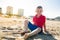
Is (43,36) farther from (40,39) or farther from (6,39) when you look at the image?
(6,39)

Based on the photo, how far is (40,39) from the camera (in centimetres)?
625

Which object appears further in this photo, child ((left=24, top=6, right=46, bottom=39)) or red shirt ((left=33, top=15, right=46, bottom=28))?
red shirt ((left=33, top=15, right=46, bottom=28))

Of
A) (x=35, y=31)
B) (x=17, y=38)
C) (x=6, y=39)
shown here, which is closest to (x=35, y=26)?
(x=35, y=31)

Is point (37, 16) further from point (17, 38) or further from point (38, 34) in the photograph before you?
point (17, 38)

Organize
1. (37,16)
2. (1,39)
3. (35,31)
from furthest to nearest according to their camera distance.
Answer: (37,16) → (35,31) → (1,39)

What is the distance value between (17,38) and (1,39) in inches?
23.2

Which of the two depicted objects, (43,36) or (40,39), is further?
(43,36)

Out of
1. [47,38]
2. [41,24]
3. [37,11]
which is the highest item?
[37,11]

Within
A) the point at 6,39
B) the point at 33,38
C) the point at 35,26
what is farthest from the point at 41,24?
the point at 6,39

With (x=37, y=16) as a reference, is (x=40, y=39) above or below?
below

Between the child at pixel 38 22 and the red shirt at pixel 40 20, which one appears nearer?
the child at pixel 38 22

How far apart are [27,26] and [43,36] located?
73 cm

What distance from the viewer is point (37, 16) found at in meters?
6.95

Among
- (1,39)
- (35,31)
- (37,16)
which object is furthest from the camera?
(37,16)
